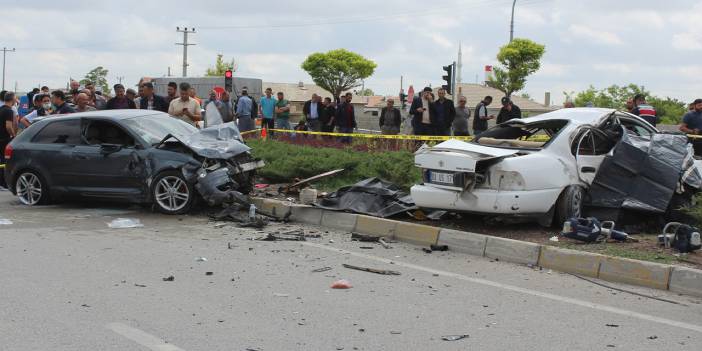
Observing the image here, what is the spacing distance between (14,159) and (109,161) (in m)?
1.72

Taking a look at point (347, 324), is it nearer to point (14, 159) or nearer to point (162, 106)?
point (14, 159)

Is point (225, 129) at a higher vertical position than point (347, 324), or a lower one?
higher

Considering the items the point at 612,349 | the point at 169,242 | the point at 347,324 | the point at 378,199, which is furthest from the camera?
the point at 378,199

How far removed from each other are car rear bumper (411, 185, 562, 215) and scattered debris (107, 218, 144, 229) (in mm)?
A: 4003

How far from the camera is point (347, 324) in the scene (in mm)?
5535

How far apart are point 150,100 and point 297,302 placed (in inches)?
422

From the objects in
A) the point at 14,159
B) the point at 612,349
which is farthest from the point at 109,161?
the point at 612,349

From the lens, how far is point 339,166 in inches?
507

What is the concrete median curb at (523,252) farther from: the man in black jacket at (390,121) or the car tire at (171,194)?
A: the man in black jacket at (390,121)

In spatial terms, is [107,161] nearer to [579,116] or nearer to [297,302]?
[297,302]

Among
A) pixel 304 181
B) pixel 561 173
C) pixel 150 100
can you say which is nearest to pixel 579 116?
pixel 561 173

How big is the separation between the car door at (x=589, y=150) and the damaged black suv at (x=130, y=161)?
4.64 m

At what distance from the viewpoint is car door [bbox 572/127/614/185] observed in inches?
359

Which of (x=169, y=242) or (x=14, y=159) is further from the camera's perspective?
(x=14, y=159)
